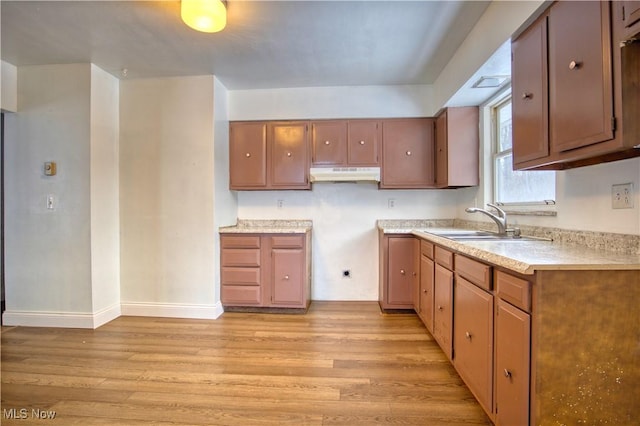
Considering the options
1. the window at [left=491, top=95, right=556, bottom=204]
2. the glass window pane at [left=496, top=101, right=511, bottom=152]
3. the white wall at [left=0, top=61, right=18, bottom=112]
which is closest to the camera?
the window at [left=491, top=95, right=556, bottom=204]

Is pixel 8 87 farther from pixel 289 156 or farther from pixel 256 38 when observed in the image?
pixel 289 156

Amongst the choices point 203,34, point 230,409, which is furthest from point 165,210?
point 230,409

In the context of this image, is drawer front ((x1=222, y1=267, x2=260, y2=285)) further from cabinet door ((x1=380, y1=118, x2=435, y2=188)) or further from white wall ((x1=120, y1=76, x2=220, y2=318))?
cabinet door ((x1=380, y1=118, x2=435, y2=188))

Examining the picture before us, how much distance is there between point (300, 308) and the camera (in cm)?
309

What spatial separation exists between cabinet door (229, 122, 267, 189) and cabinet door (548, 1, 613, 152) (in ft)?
8.52

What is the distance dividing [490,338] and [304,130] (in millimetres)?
2626

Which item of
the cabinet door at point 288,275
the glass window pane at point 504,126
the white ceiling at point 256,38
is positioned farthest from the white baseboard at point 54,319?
the glass window pane at point 504,126

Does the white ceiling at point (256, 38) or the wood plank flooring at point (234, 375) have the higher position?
the white ceiling at point (256, 38)

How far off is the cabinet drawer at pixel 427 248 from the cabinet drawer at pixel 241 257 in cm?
164

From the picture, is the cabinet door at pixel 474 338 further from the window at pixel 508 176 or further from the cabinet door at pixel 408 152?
the cabinet door at pixel 408 152

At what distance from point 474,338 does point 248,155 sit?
9.01 feet

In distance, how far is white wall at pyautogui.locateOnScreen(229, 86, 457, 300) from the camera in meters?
3.41

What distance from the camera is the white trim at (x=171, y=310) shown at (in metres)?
2.99

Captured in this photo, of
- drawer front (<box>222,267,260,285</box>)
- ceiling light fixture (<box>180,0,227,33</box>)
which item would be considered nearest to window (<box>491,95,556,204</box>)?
ceiling light fixture (<box>180,0,227,33</box>)
